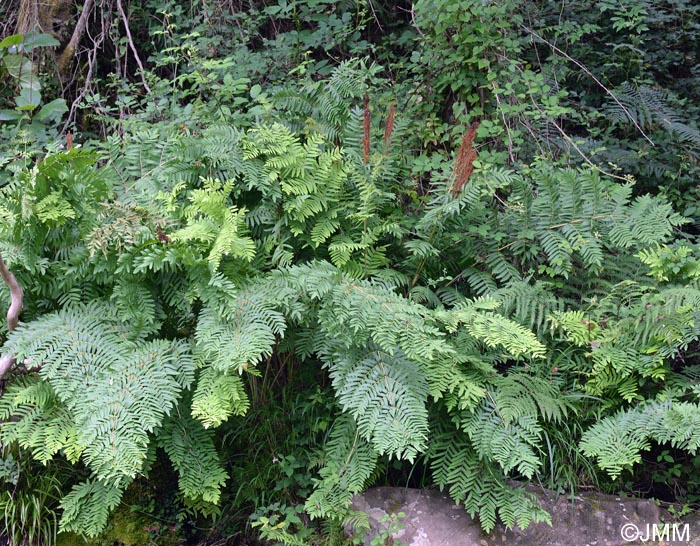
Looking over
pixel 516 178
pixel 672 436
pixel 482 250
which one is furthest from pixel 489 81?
pixel 672 436

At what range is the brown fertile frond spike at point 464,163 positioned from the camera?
2.85 metres

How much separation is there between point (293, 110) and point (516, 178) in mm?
1150

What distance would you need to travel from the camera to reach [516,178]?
317 cm

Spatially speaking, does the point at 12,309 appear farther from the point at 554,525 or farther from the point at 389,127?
the point at 554,525

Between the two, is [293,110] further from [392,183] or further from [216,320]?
[216,320]

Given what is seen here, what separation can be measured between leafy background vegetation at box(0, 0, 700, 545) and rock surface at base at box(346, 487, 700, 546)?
9cm

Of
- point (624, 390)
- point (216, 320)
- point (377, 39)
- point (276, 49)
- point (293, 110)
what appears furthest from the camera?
point (377, 39)

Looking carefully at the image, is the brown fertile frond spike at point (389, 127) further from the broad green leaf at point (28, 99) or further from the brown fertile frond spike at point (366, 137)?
the broad green leaf at point (28, 99)

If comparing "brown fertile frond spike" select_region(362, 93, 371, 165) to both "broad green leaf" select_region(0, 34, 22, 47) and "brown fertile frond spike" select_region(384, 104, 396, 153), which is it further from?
"broad green leaf" select_region(0, 34, 22, 47)
